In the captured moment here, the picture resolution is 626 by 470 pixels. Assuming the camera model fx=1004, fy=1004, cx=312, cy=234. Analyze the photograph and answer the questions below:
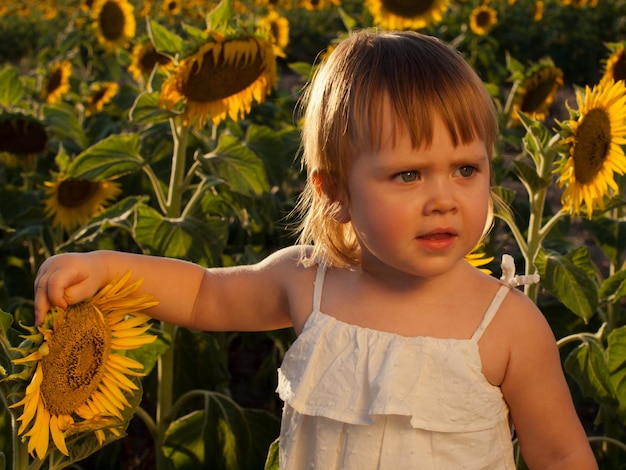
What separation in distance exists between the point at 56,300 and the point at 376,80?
0.51 meters

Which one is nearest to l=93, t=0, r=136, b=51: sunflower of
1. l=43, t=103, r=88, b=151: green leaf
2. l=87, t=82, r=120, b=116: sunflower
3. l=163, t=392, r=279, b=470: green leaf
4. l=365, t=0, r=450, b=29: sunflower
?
l=87, t=82, r=120, b=116: sunflower

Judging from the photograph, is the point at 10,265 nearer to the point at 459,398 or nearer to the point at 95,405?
the point at 95,405

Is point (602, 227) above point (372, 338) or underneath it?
underneath

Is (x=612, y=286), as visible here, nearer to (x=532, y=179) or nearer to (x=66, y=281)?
(x=532, y=179)

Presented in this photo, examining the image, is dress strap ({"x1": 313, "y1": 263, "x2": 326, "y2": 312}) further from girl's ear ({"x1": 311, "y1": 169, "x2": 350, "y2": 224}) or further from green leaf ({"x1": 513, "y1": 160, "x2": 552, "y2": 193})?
green leaf ({"x1": 513, "y1": 160, "x2": 552, "y2": 193})

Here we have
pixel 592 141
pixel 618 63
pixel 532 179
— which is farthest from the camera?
pixel 618 63

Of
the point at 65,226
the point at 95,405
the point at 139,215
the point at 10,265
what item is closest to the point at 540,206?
the point at 139,215

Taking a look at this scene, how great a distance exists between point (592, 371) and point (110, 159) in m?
1.19

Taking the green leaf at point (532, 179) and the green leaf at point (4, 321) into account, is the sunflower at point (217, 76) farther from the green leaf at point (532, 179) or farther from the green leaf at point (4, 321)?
the green leaf at point (4, 321)

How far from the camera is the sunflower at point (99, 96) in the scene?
389 cm

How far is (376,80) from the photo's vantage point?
1.35 metres

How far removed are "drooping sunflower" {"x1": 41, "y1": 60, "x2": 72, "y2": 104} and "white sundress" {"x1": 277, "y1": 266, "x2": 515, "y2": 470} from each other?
2.87 metres

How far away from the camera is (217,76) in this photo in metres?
2.33

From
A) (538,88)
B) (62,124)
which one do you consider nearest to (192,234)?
(62,124)
